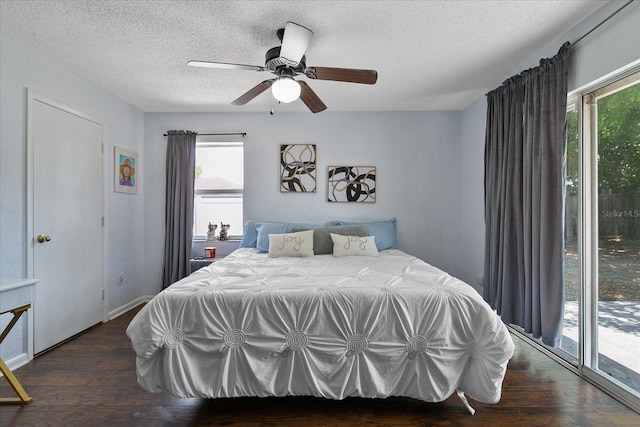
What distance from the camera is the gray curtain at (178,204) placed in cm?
379

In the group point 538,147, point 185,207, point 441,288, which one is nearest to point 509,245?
point 538,147

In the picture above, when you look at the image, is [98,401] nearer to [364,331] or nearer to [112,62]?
[364,331]

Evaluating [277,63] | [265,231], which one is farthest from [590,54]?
[265,231]

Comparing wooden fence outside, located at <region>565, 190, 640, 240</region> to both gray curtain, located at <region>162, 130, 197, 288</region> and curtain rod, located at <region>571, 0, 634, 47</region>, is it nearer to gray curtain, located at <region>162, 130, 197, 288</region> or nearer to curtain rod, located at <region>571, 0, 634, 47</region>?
curtain rod, located at <region>571, 0, 634, 47</region>

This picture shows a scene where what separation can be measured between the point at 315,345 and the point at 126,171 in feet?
10.5

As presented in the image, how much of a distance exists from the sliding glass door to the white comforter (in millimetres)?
995

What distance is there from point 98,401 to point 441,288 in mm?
2216

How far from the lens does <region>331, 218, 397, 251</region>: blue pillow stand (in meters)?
3.58

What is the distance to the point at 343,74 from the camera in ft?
7.11

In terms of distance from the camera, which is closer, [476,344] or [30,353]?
[476,344]

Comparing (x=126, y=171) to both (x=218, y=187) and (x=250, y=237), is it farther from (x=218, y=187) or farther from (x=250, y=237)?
(x=250, y=237)

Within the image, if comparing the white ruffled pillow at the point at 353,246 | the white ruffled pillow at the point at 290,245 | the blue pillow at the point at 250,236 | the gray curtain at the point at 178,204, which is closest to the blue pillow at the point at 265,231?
the blue pillow at the point at 250,236

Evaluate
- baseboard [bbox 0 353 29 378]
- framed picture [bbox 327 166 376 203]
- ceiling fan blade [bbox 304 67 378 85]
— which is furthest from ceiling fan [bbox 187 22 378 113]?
baseboard [bbox 0 353 29 378]

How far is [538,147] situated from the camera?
7.84 feet
